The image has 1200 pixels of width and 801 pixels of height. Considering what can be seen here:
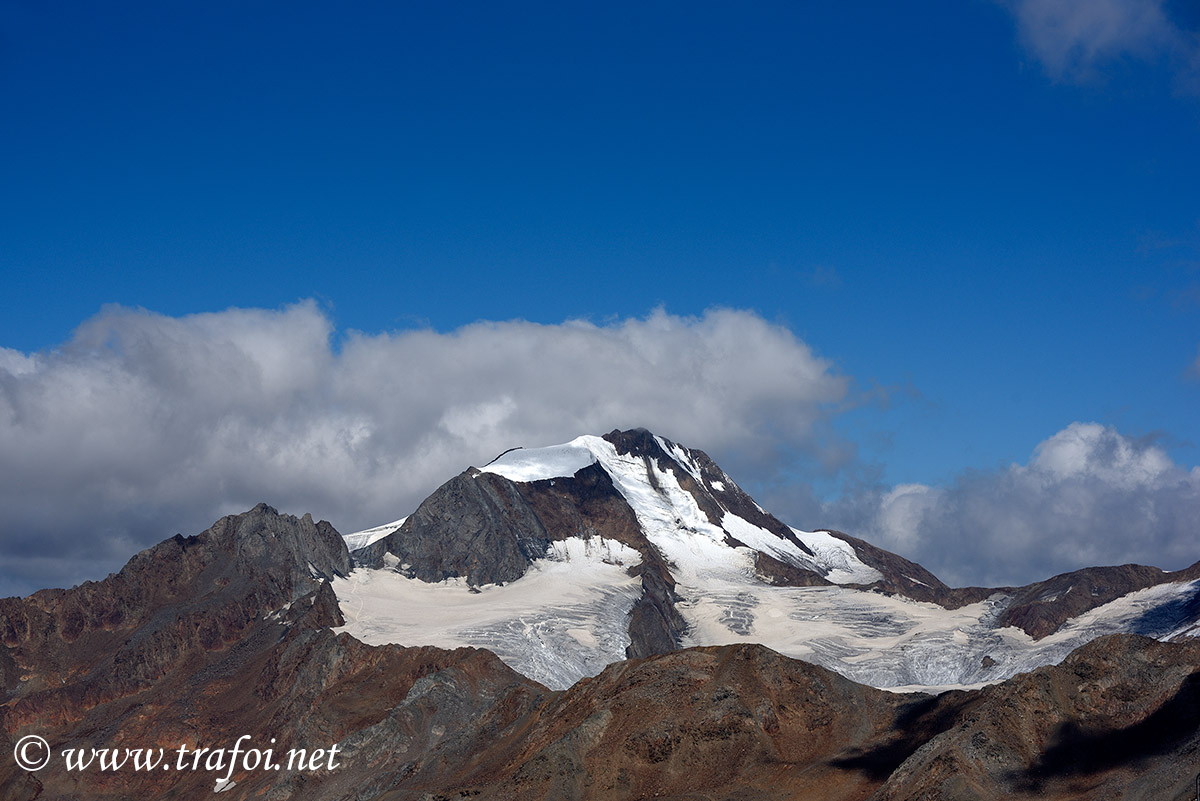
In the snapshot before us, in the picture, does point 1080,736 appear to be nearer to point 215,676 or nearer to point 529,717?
point 529,717

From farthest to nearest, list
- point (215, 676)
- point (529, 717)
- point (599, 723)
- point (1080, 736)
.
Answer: point (215, 676) → point (529, 717) → point (599, 723) → point (1080, 736)

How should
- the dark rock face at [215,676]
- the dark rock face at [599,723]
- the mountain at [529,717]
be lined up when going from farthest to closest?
1. the dark rock face at [215,676]
2. the mountain at [529,717]
3. the dark rock face at [599,723]

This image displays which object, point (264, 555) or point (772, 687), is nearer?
point (772, 687)

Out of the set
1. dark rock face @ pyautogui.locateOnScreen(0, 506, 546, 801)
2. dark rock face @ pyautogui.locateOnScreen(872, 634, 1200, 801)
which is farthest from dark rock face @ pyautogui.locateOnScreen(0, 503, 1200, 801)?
dark rock face @ pyautogui.locateOnScreen(0, 506, 546, 801)

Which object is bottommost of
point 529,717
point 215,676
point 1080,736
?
point 1080,736

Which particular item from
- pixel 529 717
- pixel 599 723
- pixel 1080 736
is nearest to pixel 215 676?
pixel 529 717

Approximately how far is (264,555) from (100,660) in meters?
32.8

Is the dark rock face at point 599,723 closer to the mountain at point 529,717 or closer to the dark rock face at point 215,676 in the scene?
the mountain at point 529,717

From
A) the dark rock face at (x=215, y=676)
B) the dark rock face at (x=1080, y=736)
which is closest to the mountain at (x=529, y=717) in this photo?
the dark rock face at (x=1080, y=736)

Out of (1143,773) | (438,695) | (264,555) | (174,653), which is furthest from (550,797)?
(264,555)

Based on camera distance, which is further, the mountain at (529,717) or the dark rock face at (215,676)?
the dark rock face at (215,676)

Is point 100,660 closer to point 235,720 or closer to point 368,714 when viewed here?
point 235,720

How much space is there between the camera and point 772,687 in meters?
82.9

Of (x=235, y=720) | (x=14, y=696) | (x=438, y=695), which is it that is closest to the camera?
(x=438, y=695)
